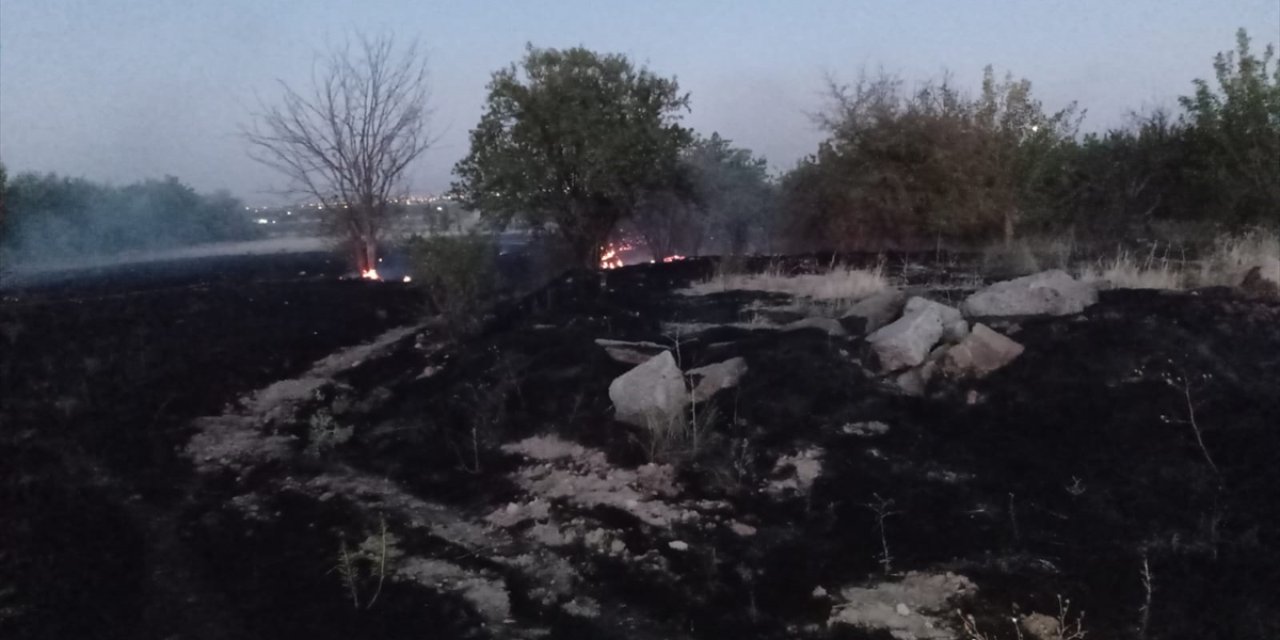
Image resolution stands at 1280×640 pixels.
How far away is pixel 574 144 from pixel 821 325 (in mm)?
9679

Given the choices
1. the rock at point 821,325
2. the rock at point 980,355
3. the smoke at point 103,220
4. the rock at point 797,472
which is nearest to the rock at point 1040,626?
the rock at point 797,472

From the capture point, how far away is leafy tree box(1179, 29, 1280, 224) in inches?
563

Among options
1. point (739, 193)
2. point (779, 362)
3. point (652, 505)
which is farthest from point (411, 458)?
point (739, 193)

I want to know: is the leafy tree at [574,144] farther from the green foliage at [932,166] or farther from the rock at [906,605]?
the rock at [906,605]

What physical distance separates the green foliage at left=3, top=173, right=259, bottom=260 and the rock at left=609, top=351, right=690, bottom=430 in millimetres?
29422

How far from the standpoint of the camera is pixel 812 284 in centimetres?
1241

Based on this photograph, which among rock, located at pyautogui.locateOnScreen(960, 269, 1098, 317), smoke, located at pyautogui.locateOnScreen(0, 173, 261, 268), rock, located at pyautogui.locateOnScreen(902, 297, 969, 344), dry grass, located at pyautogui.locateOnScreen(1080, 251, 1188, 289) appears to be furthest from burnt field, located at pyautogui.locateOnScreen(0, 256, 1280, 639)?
smoke, located at pyautogui.locateOnScreen(0, 173, 261, 268)

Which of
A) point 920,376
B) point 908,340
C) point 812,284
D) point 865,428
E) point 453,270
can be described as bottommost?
point 865,428

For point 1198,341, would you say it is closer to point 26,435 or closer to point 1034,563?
point 1034,563

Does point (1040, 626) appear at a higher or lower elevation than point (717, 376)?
lower

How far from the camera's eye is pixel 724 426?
7.02m

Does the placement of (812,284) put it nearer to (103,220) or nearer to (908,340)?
(908,340)

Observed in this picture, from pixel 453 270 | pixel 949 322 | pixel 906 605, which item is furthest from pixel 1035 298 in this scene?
pixel 453 270

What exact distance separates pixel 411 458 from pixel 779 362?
323 cm
